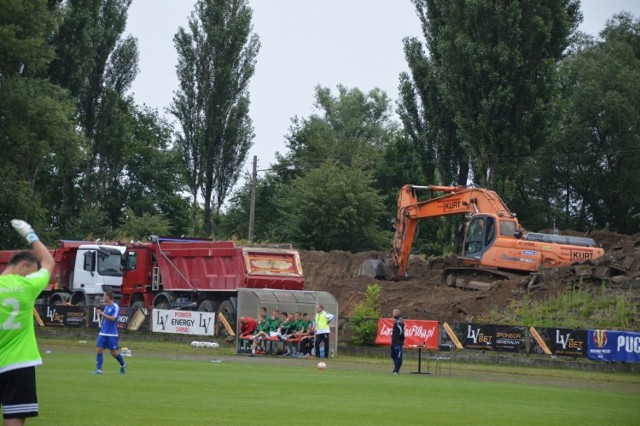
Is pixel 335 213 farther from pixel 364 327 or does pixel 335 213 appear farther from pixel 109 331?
pixel 109 331

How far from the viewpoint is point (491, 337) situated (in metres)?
34.8

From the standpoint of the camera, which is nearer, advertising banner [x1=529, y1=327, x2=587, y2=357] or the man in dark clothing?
the man in dark clothing

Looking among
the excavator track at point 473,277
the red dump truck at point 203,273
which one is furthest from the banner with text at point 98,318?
the excavator track at point 473,277

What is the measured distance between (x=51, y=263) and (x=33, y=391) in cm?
124

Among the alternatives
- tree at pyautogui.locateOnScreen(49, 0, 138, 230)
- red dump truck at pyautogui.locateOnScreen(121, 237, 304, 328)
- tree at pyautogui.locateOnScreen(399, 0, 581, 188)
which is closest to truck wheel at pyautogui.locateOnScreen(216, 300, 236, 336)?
red dump truck at pyautogui.locateOnScreen(121, 237, 304, 328)

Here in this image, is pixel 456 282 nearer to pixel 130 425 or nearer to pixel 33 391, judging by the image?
pixel 130 425

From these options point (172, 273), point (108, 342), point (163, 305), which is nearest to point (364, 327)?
point (172, 273)

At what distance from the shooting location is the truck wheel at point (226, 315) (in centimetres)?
4004

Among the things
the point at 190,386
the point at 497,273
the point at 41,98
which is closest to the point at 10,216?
the point at 41,98

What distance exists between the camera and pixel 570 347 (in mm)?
33125

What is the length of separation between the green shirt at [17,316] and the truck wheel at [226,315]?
29.8m

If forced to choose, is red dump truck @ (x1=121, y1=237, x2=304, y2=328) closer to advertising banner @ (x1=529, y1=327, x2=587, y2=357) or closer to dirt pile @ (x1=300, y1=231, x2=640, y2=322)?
dirt pile @ (x1=300, y1=231, x2=640, y2=322)

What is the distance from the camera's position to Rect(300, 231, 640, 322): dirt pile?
41.3m

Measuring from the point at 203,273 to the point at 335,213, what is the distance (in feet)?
98.6
